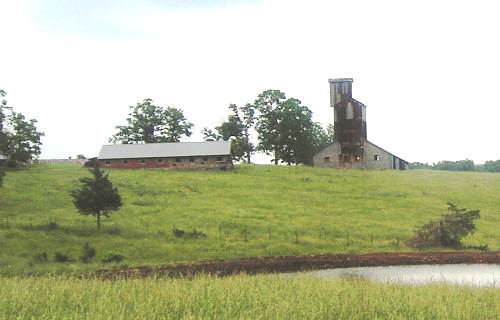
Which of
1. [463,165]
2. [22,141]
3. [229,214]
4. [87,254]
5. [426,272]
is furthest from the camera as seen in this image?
[463,165]

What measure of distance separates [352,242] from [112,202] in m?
17.6

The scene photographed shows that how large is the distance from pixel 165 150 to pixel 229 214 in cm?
4572

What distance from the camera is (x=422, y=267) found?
32.0m

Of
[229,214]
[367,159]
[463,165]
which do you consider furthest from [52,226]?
[463,165]

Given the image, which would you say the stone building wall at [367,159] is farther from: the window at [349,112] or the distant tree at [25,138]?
the distant tree at [25,138]

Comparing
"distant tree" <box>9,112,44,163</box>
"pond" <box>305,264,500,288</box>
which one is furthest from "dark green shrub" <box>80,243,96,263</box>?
"distant tree" <box>9,112,44,163</box>

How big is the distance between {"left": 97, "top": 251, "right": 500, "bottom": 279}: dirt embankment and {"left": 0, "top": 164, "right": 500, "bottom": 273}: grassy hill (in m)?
2.08

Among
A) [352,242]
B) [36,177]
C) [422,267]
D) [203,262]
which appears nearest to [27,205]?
[36,177]

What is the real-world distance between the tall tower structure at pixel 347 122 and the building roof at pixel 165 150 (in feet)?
66.6

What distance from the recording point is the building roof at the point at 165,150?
88.2 meters

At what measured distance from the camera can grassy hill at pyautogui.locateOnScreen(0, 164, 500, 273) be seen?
35.7 metres

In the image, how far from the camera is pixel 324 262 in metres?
33.0

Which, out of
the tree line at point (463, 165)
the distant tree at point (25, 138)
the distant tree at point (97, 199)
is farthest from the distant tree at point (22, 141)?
the tree line at point (463, 165)

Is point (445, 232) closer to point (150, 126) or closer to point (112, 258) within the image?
point (112, 258)
